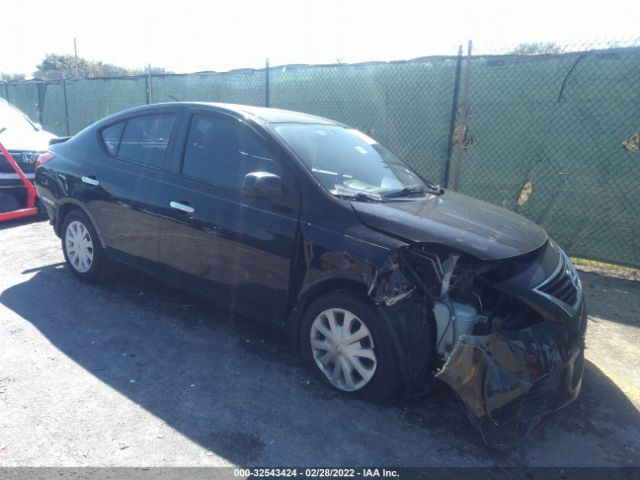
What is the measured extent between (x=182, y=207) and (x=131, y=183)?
71 cm

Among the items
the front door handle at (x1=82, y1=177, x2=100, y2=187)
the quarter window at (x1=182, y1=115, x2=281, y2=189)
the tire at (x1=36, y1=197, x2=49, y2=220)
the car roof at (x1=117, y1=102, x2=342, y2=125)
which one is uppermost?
the car roof at (x1=117, y1=102, x2=342, y2=125)

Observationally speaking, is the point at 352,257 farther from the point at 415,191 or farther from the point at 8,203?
the point at 8,203

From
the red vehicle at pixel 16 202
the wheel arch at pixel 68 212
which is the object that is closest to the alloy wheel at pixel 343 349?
the wheel arch at pixel 68 212

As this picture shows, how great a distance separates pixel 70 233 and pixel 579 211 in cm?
556

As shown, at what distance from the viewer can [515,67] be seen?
595 cm

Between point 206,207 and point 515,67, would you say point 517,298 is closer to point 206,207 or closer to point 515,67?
point 206,207

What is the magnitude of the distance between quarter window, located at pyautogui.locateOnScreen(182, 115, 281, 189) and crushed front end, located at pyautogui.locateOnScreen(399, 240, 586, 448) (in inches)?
50.3

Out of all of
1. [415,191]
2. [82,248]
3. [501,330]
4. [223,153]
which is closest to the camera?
[501,330]

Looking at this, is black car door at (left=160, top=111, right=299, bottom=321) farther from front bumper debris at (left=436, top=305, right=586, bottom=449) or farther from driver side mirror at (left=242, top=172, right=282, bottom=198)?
front bumper debris at (left=436, top=305, right=586, bottom=449)

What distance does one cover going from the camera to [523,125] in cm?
600

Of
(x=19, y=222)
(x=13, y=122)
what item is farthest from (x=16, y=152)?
(x=13, y=122)

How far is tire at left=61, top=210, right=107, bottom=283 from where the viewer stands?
→ 15.0 feet

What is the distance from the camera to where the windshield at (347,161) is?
11.2ft

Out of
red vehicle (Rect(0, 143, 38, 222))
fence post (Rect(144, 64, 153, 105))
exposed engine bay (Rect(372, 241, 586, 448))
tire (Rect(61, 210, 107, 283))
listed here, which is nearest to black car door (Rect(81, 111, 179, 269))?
tire (Rect(61, 210, 107, 283))
